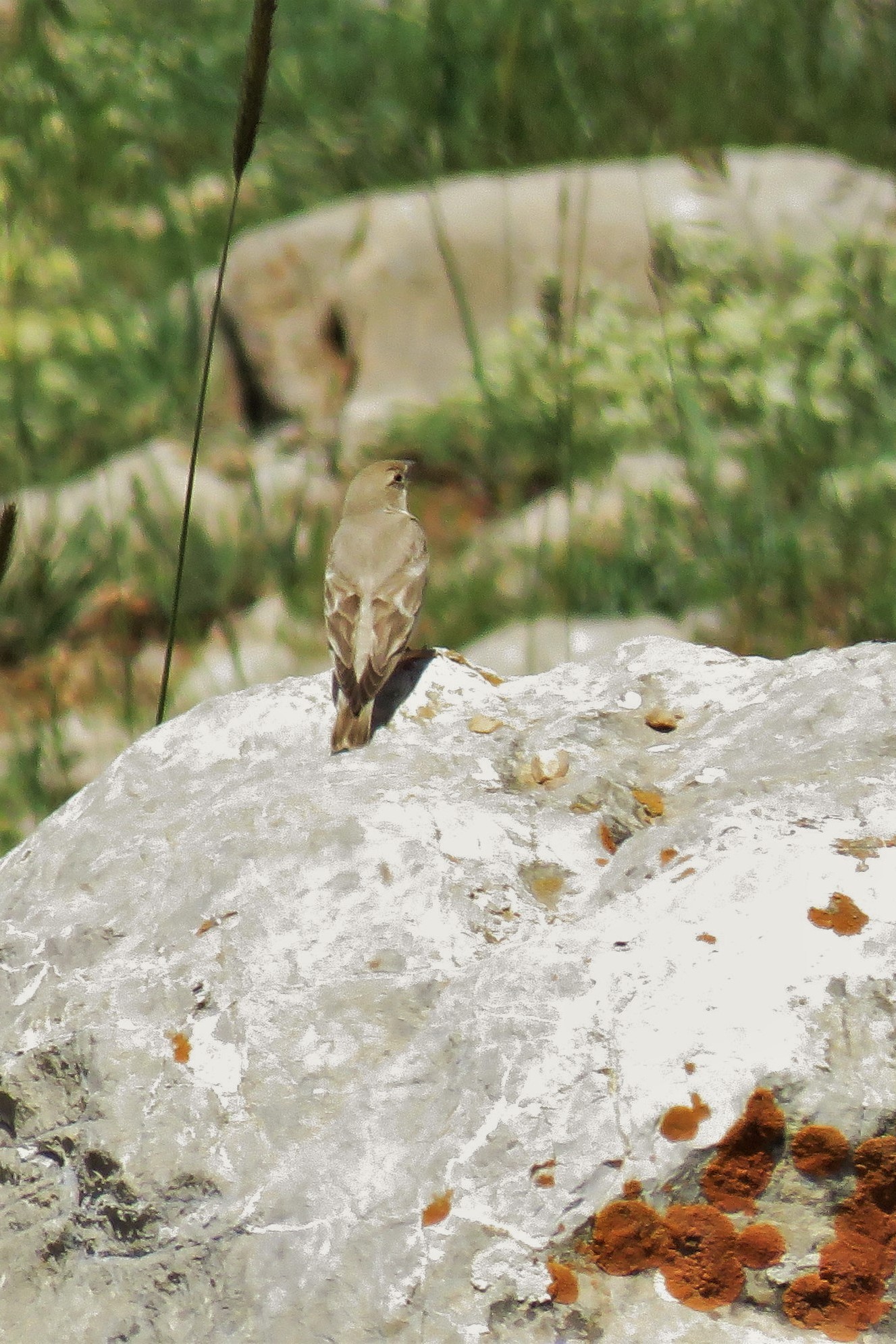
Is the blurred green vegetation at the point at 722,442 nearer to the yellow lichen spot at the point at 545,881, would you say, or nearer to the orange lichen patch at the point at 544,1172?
the yellow lichen spot at the point at 545,881

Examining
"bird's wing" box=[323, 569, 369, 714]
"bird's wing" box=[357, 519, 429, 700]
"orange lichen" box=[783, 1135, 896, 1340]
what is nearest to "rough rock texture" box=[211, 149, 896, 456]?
"bird's wing" box=[357, 519, 429, 700]

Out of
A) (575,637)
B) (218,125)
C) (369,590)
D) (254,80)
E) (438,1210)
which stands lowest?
(575,637)

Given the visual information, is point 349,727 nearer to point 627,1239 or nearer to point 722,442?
point 627,1239

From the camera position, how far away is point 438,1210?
78.6 inches

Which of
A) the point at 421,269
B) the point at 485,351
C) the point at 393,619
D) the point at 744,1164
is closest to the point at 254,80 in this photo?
the point at 393,619

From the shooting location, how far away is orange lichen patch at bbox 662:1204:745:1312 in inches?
76.5

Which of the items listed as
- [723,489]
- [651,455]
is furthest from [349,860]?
[651,455]

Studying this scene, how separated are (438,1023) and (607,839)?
1.49 feet

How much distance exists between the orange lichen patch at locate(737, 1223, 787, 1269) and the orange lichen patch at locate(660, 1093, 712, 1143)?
5.3 inches

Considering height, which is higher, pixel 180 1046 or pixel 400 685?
pixel 180 1046

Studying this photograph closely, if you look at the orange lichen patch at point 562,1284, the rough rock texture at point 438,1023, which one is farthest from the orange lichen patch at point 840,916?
the orange lichen patch at point 562,1284

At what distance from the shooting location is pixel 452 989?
2227 millimetres

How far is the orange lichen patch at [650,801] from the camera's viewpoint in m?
2.55

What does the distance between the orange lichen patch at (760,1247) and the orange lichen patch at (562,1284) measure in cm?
20
